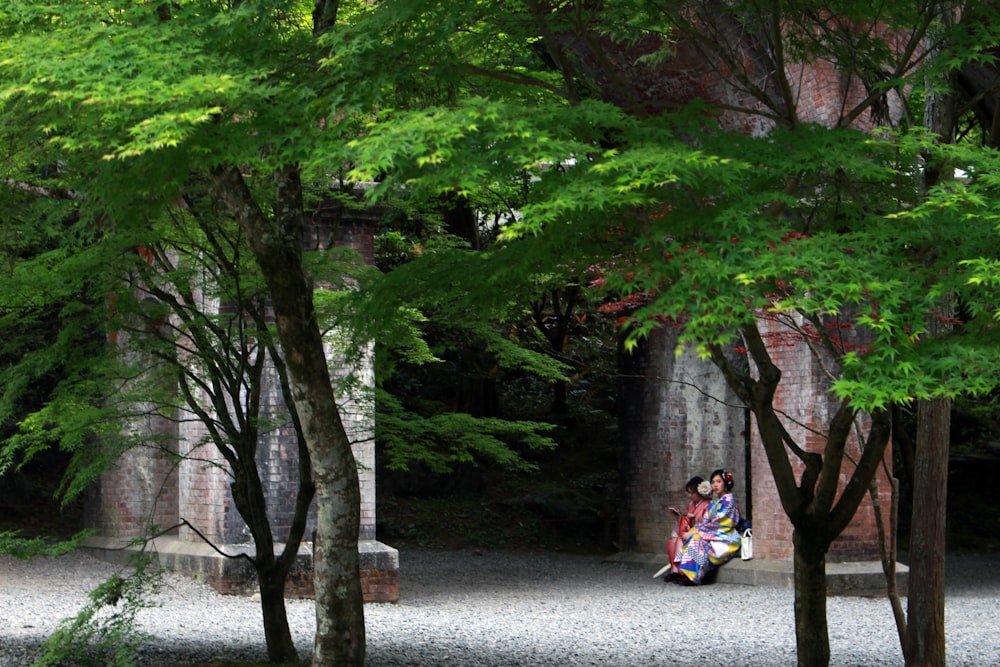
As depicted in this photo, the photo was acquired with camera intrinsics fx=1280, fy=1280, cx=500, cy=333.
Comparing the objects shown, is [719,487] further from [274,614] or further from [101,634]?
[101,634]

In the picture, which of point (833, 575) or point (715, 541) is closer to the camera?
point (833, 575)

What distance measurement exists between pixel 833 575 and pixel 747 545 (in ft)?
5.48

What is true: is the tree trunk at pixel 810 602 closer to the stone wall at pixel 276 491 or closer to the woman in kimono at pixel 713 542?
the stone wall at pixel 276 491

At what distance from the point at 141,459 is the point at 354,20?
449 inches

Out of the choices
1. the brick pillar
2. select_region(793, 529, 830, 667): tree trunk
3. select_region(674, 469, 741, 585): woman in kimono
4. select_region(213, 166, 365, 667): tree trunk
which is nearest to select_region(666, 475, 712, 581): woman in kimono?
select_region(674, 469, 741, 585): woman in kimono

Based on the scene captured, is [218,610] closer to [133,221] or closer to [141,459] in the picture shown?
[141,459]

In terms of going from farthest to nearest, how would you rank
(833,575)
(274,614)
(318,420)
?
(833,575)
(274,614)
(318,420)

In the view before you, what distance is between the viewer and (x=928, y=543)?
8859mm

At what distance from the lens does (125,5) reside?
6930 millimetres

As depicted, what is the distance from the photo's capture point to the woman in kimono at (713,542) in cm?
1628

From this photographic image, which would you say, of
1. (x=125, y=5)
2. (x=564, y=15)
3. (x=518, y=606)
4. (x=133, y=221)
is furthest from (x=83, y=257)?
(x=518, y=606)

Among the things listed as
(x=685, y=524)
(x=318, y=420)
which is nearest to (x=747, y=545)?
(x=685, y=524)

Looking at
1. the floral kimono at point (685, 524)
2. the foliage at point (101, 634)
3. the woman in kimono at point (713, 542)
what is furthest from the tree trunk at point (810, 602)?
the floral kimono at point (685, 524)

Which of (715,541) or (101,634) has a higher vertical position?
(101,634)
